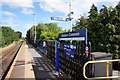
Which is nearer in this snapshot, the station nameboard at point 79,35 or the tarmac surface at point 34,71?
the station nameboard at point 79,35

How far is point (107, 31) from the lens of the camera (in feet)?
37.6

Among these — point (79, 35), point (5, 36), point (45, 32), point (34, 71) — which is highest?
point (45, 32)

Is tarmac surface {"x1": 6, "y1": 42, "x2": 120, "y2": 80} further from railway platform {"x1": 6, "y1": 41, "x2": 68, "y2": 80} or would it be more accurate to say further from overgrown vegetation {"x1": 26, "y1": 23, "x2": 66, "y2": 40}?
overgrown vegetation {"x1": 26, "y1": 23, "x2": 66, "y2": 40}

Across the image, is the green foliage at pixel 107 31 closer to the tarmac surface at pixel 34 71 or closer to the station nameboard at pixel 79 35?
the tarmac surface at pixel 34 71

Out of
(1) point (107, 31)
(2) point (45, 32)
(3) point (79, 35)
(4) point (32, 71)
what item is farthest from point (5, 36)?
(3) point (79, 35)

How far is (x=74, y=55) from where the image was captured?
18.4ft

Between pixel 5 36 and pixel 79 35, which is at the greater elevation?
pixel 5 36

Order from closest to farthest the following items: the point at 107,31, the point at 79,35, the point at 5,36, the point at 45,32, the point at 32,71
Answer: the point at 79,35, the point at 32,71, the point at 107,31, the point at 45,32, the point at 5,36

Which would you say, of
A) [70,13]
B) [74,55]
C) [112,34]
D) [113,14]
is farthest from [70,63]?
[113,14]

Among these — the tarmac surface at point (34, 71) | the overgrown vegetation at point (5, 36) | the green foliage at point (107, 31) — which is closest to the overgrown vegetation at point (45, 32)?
the overgrown vegetation at point (5, 36)

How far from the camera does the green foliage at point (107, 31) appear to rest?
1116 cm

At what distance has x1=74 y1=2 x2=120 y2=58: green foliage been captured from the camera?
11.2m

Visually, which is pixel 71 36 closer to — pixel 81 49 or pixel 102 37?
pixel 81 49

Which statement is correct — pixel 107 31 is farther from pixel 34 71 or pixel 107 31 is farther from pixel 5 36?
pixel 5 36
